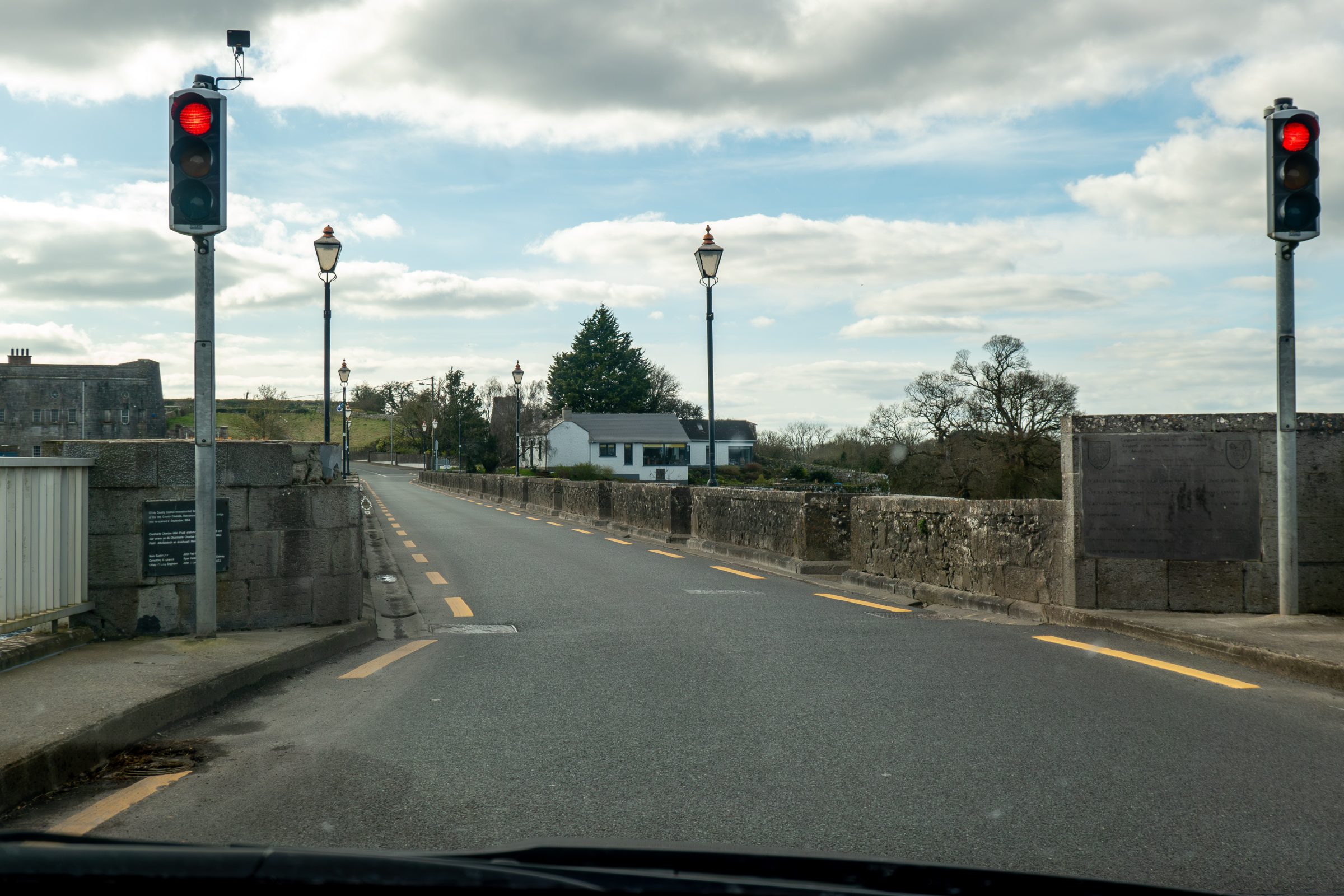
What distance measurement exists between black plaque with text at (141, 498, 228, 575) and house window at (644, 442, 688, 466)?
3757 inches

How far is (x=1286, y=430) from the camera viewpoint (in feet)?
26.2

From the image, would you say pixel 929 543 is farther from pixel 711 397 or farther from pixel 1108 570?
pixel 711 397

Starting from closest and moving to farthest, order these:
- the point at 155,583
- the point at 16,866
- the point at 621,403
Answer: the point at 16,866 → the point at 155,583 → the point at 621,403

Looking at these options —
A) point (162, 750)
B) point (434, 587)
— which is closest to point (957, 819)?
point (162, 750)

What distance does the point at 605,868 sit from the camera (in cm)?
195

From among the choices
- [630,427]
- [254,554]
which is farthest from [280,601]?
[630,427]

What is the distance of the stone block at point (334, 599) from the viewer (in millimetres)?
8172

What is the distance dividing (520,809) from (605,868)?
2.11 m

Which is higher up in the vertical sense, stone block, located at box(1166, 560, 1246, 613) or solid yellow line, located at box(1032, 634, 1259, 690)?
stone block, located at box(1166, 560, 1246, 613)

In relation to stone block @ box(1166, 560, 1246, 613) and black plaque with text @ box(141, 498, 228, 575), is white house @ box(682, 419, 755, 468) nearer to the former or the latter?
stone block @ box(1166, 560, 1246, 613)

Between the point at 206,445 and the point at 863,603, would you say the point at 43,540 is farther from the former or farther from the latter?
the point at 863,603

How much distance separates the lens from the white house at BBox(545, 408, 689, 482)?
9988 centimetres

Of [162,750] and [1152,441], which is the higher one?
[1152,441]

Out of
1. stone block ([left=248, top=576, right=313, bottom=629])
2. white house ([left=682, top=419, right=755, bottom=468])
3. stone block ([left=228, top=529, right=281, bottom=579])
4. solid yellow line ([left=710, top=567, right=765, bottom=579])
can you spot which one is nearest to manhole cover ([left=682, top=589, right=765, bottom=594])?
solid yellow line ([left=710, top=567, right=765, bottom=579])
